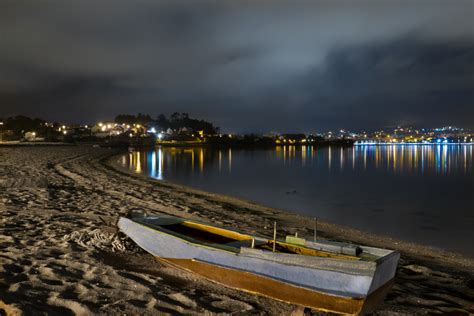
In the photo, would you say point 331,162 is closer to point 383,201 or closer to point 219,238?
point 383,201

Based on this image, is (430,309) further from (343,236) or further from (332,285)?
(343,236)

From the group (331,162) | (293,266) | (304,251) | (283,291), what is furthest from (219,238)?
(331,162)

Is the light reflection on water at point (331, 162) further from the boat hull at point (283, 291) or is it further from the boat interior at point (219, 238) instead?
the boat hull at point (283, 291)

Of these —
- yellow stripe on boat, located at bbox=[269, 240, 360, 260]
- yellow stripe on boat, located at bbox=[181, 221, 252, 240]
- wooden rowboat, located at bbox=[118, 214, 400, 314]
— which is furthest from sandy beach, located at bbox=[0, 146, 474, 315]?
yellow stripe on boat, located at bbox=[181, 221, 252, 240]

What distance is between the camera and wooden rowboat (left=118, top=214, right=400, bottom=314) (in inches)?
200

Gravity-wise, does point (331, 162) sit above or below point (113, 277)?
below

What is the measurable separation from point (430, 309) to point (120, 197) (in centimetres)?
1283

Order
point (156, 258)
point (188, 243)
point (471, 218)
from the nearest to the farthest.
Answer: point (188, 243) < point (156, 258) < point (471, 218)

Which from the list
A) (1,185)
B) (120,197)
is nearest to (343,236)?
(120,197)

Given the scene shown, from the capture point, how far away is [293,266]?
18.2 feet

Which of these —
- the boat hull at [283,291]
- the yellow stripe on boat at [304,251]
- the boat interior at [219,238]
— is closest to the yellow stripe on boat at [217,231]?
the boat interior at [219,238]

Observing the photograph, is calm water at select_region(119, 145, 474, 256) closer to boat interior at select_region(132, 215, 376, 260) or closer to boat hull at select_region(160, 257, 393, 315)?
boat interior at select_region(132, 215, 376, 260)

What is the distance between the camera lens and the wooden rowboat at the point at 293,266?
16.7 ft

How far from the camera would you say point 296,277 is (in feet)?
18.1
